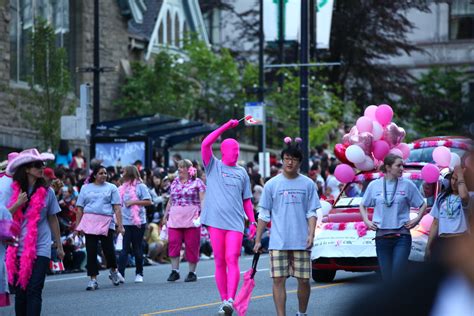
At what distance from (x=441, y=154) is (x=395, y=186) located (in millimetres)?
3909

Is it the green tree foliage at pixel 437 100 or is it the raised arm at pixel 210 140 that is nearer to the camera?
the raised arm at pixel 210 140

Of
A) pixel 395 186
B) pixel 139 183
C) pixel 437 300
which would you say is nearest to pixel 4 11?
pixel 139 183

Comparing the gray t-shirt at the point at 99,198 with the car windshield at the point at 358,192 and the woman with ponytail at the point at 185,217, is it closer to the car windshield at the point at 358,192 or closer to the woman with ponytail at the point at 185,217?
the woman with ponytail at the point at 185,217

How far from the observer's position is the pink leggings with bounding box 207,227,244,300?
13289mm

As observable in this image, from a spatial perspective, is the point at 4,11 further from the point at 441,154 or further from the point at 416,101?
the point at 416,101

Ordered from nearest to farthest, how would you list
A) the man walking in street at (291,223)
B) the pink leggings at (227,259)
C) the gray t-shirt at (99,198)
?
the man walking in street at (291,223), the pink leggings at (227,259), the gray t-shirt at (99,198)

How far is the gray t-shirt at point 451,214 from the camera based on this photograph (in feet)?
39.8

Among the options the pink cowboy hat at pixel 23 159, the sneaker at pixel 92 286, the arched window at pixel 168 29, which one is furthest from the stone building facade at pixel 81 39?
the pink cowboy hat at pixel 23 159

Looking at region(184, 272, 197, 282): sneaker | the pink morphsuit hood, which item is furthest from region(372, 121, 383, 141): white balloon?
the pink morphsuit hood

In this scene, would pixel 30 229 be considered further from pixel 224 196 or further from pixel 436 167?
pixel 436 167

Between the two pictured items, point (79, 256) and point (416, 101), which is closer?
point (79, 256)

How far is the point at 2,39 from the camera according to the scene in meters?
32.1

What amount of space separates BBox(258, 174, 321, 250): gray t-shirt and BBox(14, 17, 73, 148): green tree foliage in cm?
1829

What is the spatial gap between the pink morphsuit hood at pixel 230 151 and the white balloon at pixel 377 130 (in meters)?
4.78
